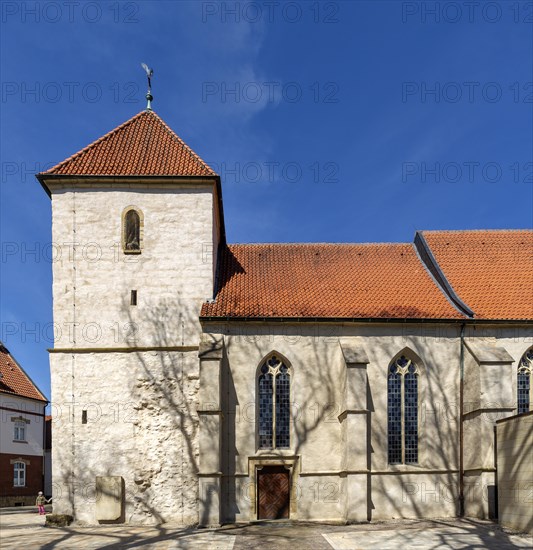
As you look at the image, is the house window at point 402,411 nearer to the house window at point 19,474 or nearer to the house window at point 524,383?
the house window at point 524,383

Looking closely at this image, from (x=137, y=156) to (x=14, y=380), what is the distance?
2048 centimetres

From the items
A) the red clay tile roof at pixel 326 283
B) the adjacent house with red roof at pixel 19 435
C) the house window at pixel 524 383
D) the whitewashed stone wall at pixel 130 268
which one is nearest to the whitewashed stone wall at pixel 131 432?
the whitewashed stone wall at pixel 130 268

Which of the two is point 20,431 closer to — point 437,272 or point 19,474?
point 19,474

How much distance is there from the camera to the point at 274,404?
59.6 feet

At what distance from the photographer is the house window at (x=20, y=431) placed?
31.6 m

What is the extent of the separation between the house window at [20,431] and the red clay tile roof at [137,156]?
19494mm

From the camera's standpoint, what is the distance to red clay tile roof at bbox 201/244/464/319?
18969 millimetres

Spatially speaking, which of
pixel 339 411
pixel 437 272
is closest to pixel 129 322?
pixel 339 411

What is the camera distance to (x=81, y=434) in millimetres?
17641

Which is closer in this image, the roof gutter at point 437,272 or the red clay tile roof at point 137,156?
the red clay tile roof at point 137,156

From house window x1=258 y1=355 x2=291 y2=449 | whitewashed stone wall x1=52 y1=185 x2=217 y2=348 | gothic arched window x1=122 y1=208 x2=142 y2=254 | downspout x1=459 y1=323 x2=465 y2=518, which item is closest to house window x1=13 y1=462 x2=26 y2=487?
whitewashed stone wall x1=52 y1=185 x2=217 y2=348

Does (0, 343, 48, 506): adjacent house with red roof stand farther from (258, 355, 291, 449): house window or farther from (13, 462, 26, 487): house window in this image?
(258, 355, 291, 449): house window

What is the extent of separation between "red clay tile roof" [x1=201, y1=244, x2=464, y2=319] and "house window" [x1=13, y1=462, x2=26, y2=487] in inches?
778

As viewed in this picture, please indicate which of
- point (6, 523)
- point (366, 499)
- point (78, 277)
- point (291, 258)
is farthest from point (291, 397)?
point (6, 523)
